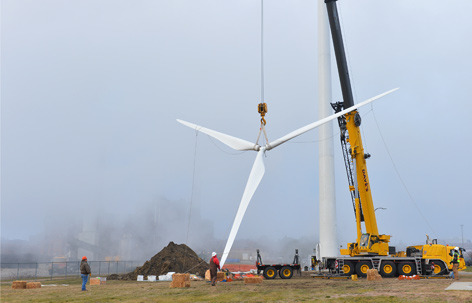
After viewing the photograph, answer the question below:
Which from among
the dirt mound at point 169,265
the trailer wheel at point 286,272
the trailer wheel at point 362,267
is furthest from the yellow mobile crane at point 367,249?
the dirt mound at point 169,265

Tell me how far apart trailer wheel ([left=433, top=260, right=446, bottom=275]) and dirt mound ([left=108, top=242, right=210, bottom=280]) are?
19.7 meters

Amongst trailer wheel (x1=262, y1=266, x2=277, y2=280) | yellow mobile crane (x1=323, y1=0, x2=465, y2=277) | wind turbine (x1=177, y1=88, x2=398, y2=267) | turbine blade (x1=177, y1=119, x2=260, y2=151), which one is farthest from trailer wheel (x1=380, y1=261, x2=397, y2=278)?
turbine blade (x1=177, y1=119, x2=260, y2=151)

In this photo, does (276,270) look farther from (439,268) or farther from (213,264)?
(439,268)

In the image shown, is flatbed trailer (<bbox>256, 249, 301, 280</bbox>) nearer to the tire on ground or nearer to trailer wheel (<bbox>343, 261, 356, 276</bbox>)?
trailer wheel (<bbox>343, 261, 356, 276</bbox>)

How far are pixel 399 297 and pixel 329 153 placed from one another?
3522 cm

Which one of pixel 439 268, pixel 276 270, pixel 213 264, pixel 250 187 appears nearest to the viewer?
pixel 213 264

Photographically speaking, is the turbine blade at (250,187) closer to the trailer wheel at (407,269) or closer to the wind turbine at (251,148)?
the wind turbine at (251,148)

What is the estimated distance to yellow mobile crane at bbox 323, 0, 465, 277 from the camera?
1286 inches

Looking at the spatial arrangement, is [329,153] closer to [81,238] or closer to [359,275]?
[359,275]

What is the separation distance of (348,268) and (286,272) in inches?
194

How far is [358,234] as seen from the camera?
119 feet

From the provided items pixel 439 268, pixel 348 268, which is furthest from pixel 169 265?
pixel 439 268

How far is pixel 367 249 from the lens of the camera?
34.2 metres

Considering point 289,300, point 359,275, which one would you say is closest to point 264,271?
point 359,275
